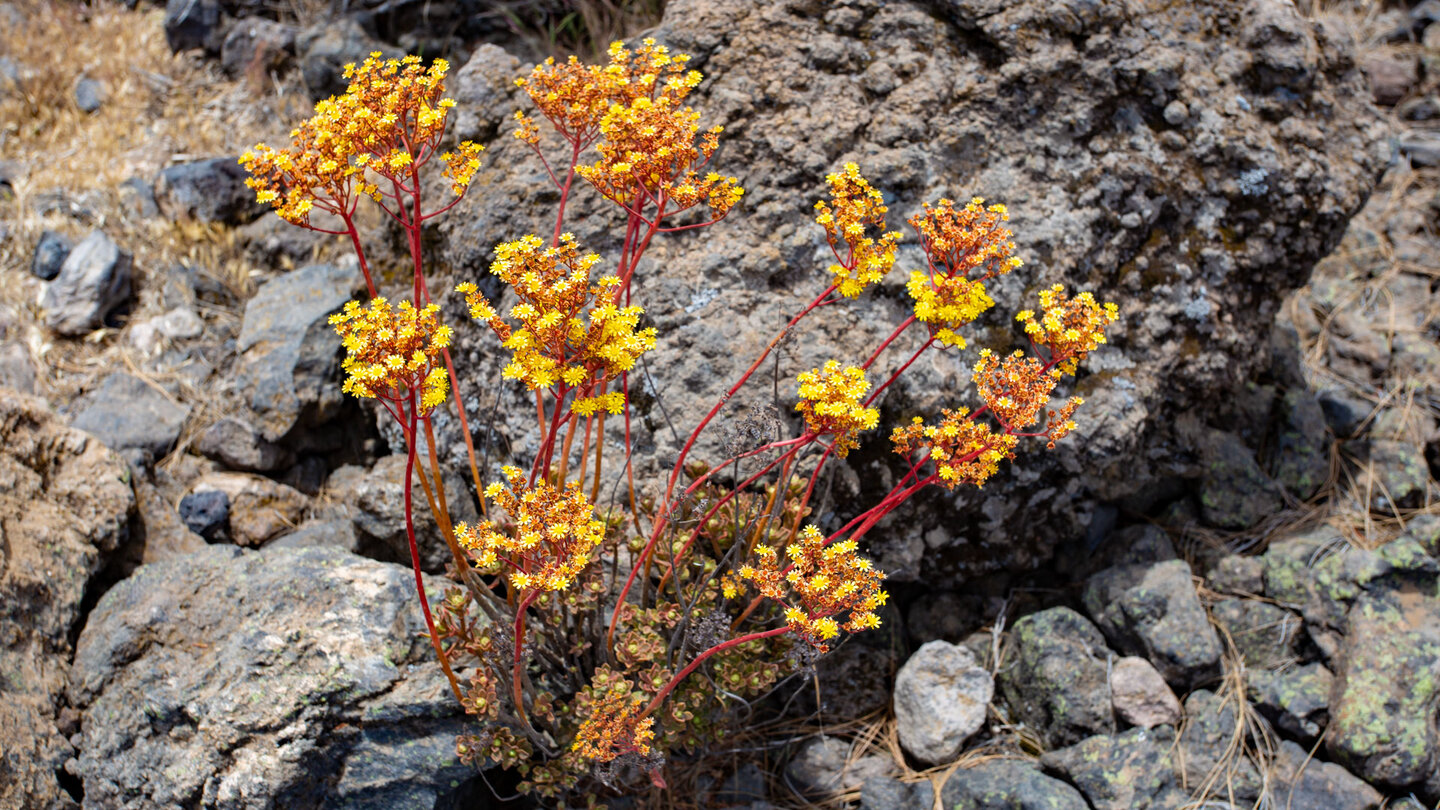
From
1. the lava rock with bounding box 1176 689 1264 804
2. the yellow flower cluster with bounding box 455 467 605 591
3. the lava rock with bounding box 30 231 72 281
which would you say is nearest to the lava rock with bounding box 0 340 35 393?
the lava rock with bounding box 30 231 72 281

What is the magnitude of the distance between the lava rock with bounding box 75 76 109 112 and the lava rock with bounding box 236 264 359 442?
2.64 m

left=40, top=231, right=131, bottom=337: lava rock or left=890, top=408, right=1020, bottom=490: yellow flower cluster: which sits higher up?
left=890, top=408, right=1020, bottom=490: yellow flower cluster

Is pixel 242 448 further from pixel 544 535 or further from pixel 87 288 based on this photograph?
pixel 544 535

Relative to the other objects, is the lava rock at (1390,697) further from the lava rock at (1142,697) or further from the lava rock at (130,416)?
the lava rock at (130,416)

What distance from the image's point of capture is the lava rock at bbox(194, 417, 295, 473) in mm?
3916

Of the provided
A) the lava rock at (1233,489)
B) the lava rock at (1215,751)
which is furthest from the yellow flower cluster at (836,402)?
the lava rock at (1233,489)

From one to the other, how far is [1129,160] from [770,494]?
6.69 ft

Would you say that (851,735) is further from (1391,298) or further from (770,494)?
(1391,298)

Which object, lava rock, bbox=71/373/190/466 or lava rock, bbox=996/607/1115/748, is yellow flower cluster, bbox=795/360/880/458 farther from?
lava rock, bbox=71/373/190/466

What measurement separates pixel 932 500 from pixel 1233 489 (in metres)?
1.58

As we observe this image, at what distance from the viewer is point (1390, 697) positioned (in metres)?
3.17

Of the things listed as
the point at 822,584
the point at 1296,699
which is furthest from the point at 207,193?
the point at 1296,699

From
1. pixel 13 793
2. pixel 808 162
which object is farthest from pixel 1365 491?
pixel 13 793

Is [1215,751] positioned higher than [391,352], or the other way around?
[391,352]
